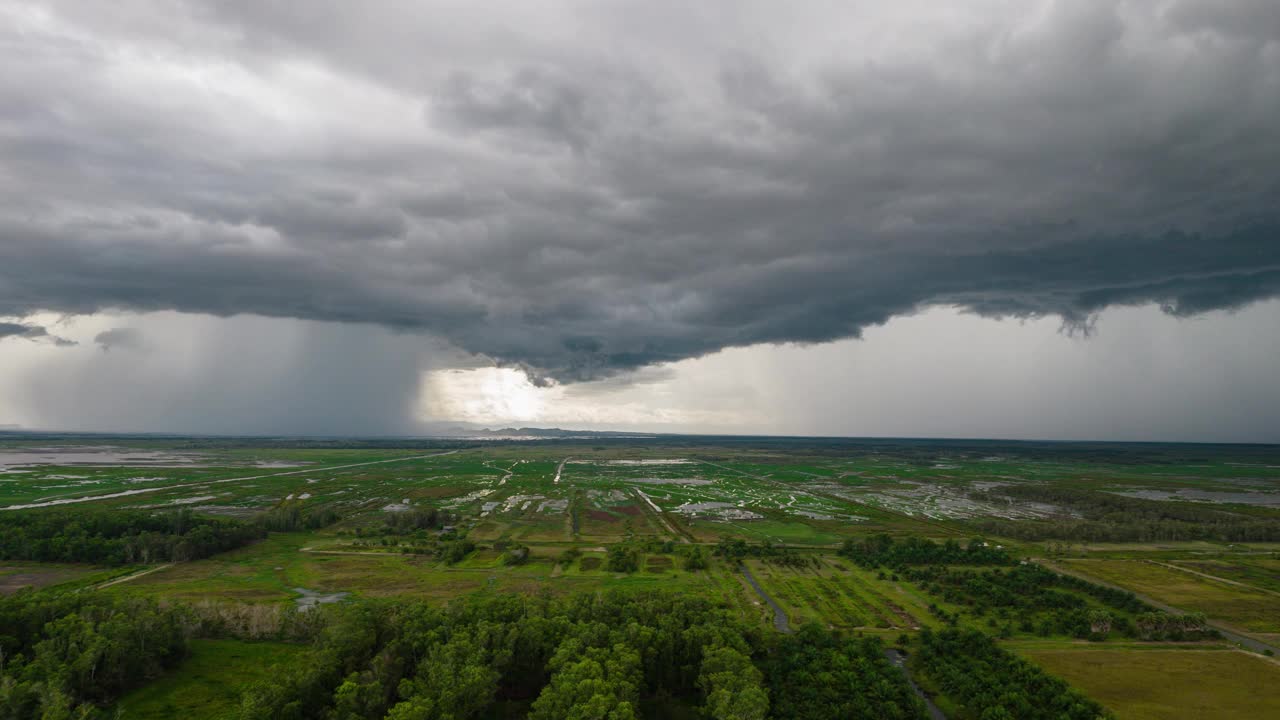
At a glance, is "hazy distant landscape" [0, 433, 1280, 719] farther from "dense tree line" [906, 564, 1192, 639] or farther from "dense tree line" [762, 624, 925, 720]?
"dense tree line" [906, 564, 1192, 639]

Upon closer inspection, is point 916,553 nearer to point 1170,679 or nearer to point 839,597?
point 839,597

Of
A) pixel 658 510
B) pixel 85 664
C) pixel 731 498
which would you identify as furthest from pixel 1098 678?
pixel 731 498

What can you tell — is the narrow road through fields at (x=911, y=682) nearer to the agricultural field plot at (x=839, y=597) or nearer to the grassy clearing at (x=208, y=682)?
the agricultural field plot at (x=839, y=597)

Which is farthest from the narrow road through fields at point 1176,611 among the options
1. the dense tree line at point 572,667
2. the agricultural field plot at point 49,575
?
the agricultural field plot at point 49,575

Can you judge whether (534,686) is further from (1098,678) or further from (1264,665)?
(1264,665)

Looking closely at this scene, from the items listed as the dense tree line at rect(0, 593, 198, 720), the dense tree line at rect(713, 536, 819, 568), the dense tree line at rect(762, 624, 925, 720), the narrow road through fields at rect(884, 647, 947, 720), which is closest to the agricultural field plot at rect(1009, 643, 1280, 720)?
the narrow road through fields at rect(884, 647, 947, 720)

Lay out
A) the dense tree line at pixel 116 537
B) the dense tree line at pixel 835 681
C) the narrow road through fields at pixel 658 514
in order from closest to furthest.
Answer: the dense tree line at pixel 835 681 < the dense tree line at pixel 116 537 < the narrow road through fields at pixel 658 514

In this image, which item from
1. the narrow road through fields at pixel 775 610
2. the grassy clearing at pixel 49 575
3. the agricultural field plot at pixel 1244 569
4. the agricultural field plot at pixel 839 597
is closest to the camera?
the narrow road through fields at pixel 775 610

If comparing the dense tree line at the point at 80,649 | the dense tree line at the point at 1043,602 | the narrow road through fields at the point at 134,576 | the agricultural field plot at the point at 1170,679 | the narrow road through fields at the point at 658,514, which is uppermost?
the dense tree line at the point at 80,649
